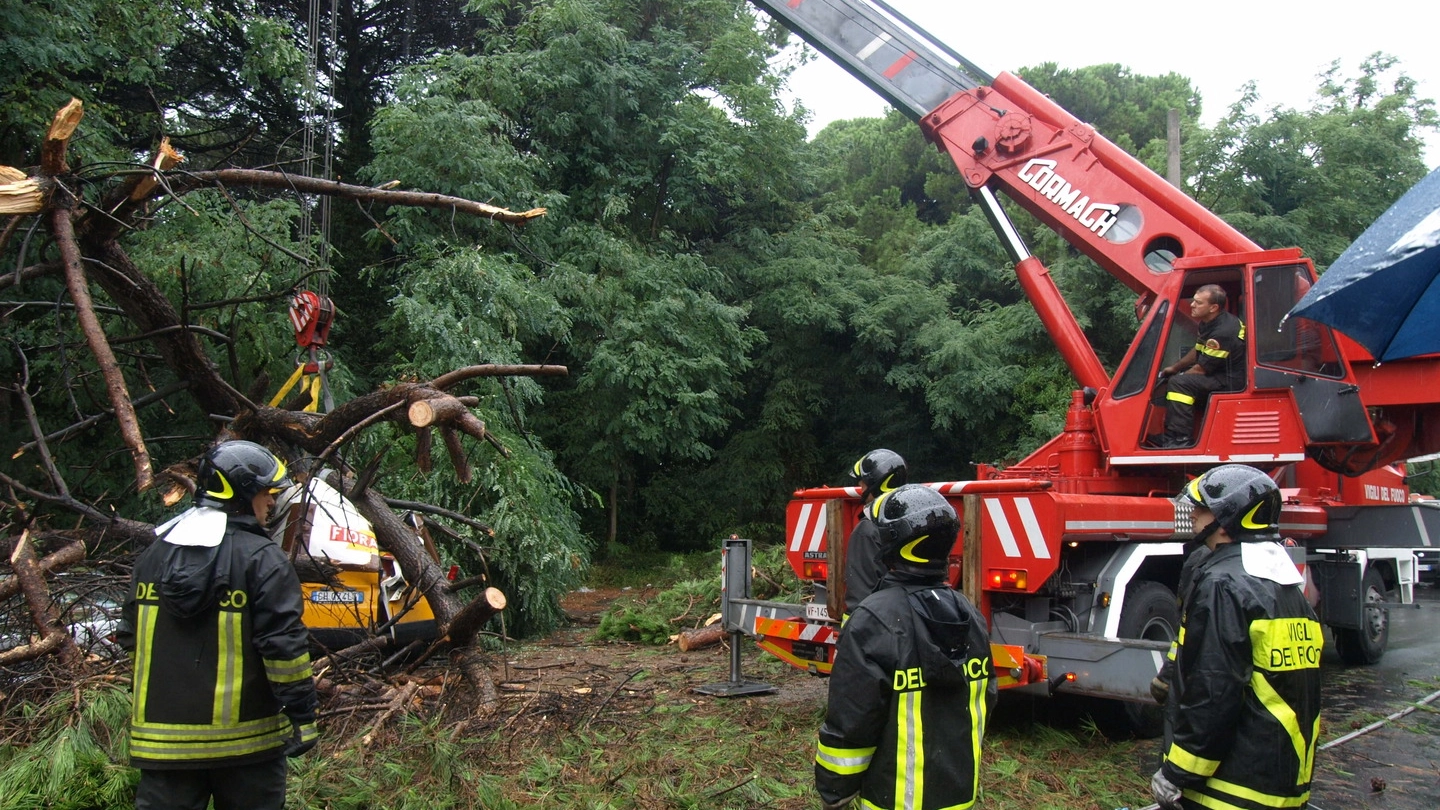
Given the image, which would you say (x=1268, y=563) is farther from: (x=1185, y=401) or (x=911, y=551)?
(x=1185, y=401)

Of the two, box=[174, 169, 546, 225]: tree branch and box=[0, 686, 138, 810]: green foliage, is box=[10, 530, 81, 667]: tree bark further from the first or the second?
box=[174, 169, 546, 225]: tree branch

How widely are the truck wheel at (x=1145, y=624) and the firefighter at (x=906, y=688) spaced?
11.2 feet

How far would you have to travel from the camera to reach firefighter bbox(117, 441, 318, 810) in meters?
3.35

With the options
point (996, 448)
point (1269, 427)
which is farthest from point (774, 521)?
Result: point (1269, 427)

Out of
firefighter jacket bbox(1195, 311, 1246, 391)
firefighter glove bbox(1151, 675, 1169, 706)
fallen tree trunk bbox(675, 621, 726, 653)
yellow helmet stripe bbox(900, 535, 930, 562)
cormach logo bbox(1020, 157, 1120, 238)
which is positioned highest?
cormach logo bbox(1020, 157, 1120, 238)

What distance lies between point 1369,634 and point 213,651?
913 cm

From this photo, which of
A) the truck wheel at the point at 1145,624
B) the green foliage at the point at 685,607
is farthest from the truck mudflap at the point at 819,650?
the green foliage at the point at 685,607

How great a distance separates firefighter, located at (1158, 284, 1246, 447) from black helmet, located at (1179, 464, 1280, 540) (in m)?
Result: 3.65

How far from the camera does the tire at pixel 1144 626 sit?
589cm

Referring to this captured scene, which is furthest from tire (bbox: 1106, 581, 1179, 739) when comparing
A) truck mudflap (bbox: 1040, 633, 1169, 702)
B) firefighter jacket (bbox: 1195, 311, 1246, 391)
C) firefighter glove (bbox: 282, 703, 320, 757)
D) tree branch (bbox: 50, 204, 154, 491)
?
tree branch (bbox: 50, 204, 154, 491)

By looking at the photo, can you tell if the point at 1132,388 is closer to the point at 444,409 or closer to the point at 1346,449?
the point at 1346,449

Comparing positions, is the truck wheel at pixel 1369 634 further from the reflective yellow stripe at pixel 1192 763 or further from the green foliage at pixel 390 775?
the green foliage at pixel 390 775

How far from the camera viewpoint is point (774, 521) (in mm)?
18906

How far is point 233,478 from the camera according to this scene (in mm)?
3457
